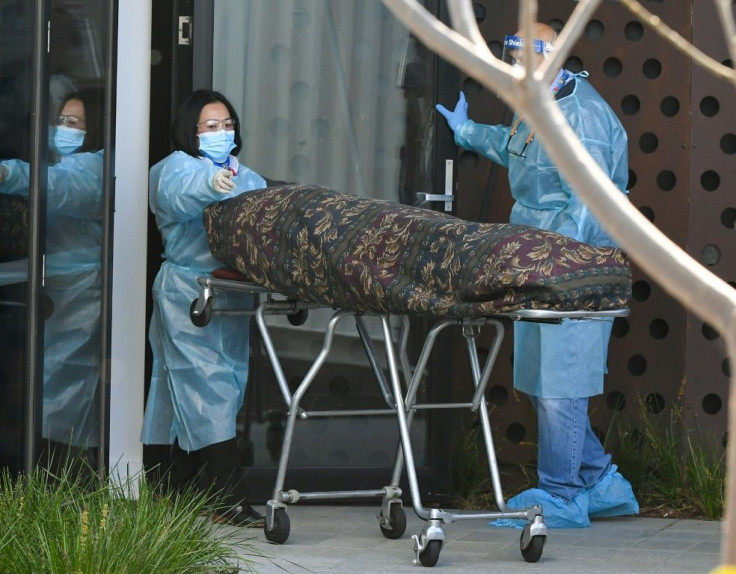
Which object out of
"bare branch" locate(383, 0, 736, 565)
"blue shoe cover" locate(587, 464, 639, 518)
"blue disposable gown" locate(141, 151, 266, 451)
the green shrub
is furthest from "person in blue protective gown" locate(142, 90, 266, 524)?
"bare branch" locate(383, 0, 736, 565)

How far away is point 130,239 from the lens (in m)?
4.54

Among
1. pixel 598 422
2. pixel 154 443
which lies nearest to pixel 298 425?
pixel 154 443

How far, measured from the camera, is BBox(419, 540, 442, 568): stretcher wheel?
355 cm

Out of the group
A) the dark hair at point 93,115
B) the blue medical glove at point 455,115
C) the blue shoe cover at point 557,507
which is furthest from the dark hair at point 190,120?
the blue shoe cover at point 557,507

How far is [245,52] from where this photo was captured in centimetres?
460

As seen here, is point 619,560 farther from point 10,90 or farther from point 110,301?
point 10,90

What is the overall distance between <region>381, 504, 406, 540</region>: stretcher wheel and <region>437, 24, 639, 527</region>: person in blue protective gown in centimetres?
39

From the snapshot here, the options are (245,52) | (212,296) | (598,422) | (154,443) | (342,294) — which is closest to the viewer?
(342,294)

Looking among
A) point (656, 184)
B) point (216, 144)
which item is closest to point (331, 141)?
point (216, 144)

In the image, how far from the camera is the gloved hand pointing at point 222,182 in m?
3.96

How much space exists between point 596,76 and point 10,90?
2.43 m

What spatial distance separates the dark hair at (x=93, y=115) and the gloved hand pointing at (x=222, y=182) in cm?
44

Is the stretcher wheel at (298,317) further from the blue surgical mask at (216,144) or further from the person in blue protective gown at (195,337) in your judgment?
the blue surgical mask at (216,144)

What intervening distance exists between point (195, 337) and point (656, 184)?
1978 millimetres
